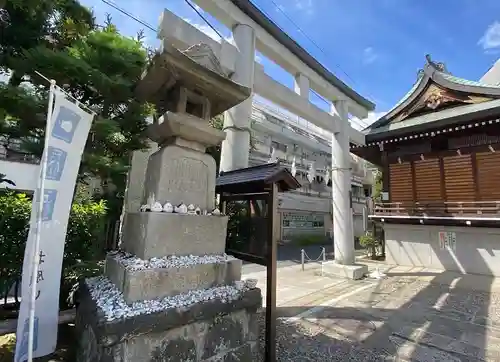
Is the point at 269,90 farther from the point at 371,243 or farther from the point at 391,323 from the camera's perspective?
the point at 371,243

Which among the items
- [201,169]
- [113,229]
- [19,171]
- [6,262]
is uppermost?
[19,171]

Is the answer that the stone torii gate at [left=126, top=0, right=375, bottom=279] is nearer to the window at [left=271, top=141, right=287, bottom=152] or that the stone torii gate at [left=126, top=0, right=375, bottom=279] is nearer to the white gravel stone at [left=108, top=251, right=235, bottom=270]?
the white gravel stone at [left=108, top=251, right=235, bottom=270]

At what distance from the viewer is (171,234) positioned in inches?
146

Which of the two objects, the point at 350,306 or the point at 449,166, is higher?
the point at 449,166

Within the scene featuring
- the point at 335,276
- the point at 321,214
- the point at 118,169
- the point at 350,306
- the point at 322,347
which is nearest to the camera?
the point at 322,347

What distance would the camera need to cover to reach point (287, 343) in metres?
4.77

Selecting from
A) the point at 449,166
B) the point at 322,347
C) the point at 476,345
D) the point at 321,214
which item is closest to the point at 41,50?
the point at 322,347

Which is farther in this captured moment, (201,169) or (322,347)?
(322,347)

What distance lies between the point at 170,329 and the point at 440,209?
13216 millimetres

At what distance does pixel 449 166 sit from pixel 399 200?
2735mm

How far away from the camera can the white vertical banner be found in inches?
126

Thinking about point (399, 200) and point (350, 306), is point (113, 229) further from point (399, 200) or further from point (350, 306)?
point (399, 200)

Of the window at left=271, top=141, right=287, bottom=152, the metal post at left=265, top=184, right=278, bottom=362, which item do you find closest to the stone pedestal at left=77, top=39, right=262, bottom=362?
the metal post at left=265, top=184, right=278, bottom=362

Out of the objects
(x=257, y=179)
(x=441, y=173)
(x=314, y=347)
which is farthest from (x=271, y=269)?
(x=441, y=173)
